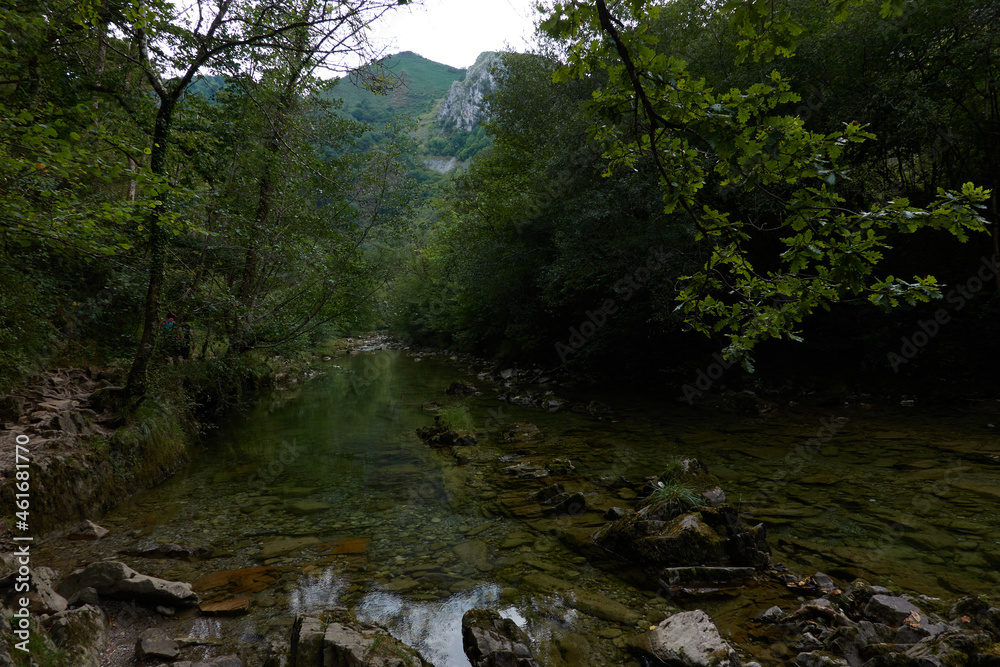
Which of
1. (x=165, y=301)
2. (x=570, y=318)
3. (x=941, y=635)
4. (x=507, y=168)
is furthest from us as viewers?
(x=507, y=168)

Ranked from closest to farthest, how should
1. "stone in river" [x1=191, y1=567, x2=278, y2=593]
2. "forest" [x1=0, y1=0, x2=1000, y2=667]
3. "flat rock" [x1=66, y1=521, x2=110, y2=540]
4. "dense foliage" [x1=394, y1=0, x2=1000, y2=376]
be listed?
1. "dense foliage" [x1=394, y1=0, x2=1000, y2=376]
2. "forest" [x1=0, y1=0, x2=1000, y2=667]
3. "stone in river" [x1=191, y1=567, x2=278, y2=593]
4. "flat rock" [x1=66, y1=521, x2=110, y2=540]

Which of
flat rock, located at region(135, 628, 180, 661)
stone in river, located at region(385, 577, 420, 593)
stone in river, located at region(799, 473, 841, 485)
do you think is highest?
stone in river, located at region(799, 473, 841, 485)

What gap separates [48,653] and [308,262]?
1080 cm

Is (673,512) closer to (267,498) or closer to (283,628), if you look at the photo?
(283,628)

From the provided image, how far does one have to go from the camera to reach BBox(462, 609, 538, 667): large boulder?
3.80 meters

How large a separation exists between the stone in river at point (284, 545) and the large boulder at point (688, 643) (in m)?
4.41

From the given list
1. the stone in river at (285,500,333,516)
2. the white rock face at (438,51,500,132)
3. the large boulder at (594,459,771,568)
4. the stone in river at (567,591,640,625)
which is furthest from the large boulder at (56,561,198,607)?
the white rock face at (438,51,500,132)

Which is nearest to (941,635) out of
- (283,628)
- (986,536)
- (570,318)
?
(986,536)

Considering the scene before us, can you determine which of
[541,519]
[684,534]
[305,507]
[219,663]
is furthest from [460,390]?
[219,663]

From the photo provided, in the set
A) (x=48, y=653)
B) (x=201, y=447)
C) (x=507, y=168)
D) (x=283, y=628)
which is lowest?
(x=201, y=447)

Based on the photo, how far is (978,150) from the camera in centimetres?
1120

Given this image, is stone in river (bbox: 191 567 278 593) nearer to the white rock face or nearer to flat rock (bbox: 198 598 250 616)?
flat rock (bbox: 198 598 250 616)

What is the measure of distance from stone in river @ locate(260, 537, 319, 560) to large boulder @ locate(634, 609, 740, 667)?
4413 millimetres

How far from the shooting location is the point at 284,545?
6.13m
